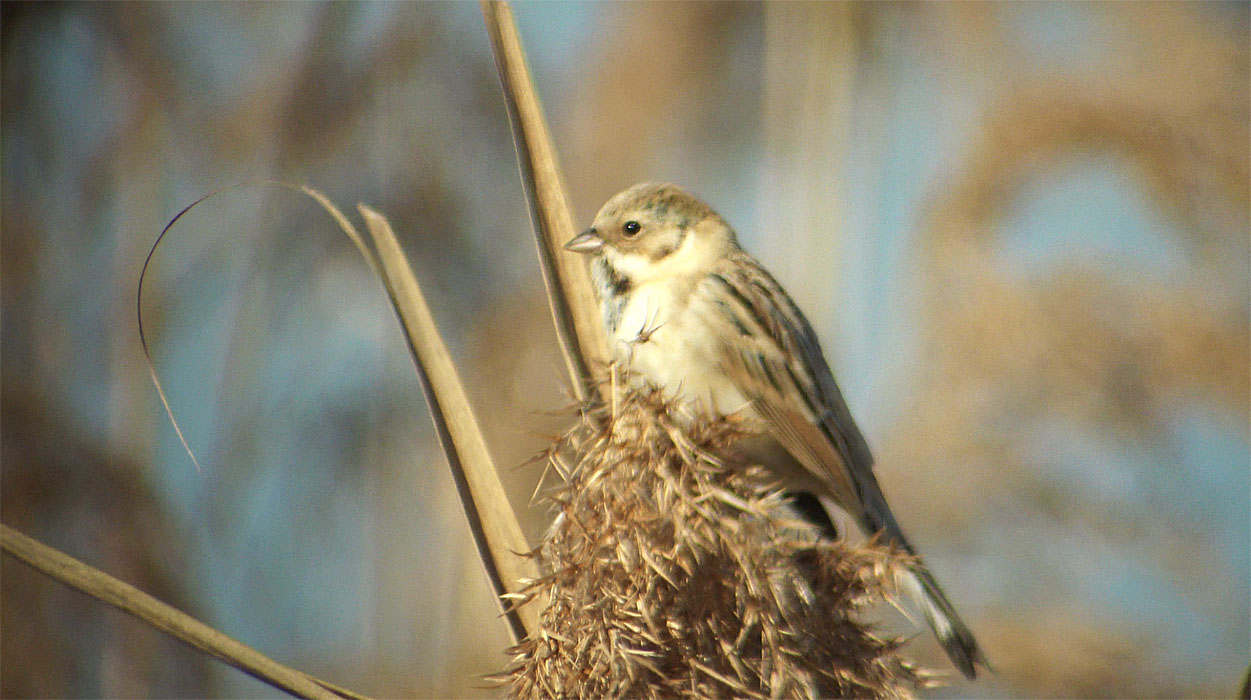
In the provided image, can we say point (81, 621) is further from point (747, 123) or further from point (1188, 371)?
point (1188, 371)

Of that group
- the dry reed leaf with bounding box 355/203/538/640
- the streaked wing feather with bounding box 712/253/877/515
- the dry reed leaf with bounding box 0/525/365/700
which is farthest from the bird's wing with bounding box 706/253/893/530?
the dry reed leaf with bounding box 0/525/365/700

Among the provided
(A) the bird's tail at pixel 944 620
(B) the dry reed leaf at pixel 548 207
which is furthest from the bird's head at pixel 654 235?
(A) the bird's tail at pixel 944 620

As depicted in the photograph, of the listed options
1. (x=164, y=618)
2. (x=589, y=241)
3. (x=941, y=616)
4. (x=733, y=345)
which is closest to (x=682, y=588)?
(x=164, y=618)

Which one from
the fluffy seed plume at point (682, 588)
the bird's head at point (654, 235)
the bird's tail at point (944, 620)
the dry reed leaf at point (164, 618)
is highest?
the bird's head at point (654, 235)

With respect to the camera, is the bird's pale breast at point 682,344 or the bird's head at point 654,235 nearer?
the bird's pale breast at point 682,344

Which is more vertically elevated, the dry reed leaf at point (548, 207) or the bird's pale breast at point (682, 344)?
the dry reed leaf at point (548, 207)

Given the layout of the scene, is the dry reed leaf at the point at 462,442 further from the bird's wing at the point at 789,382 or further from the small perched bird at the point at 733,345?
the bird's wing at the point at 789,382
